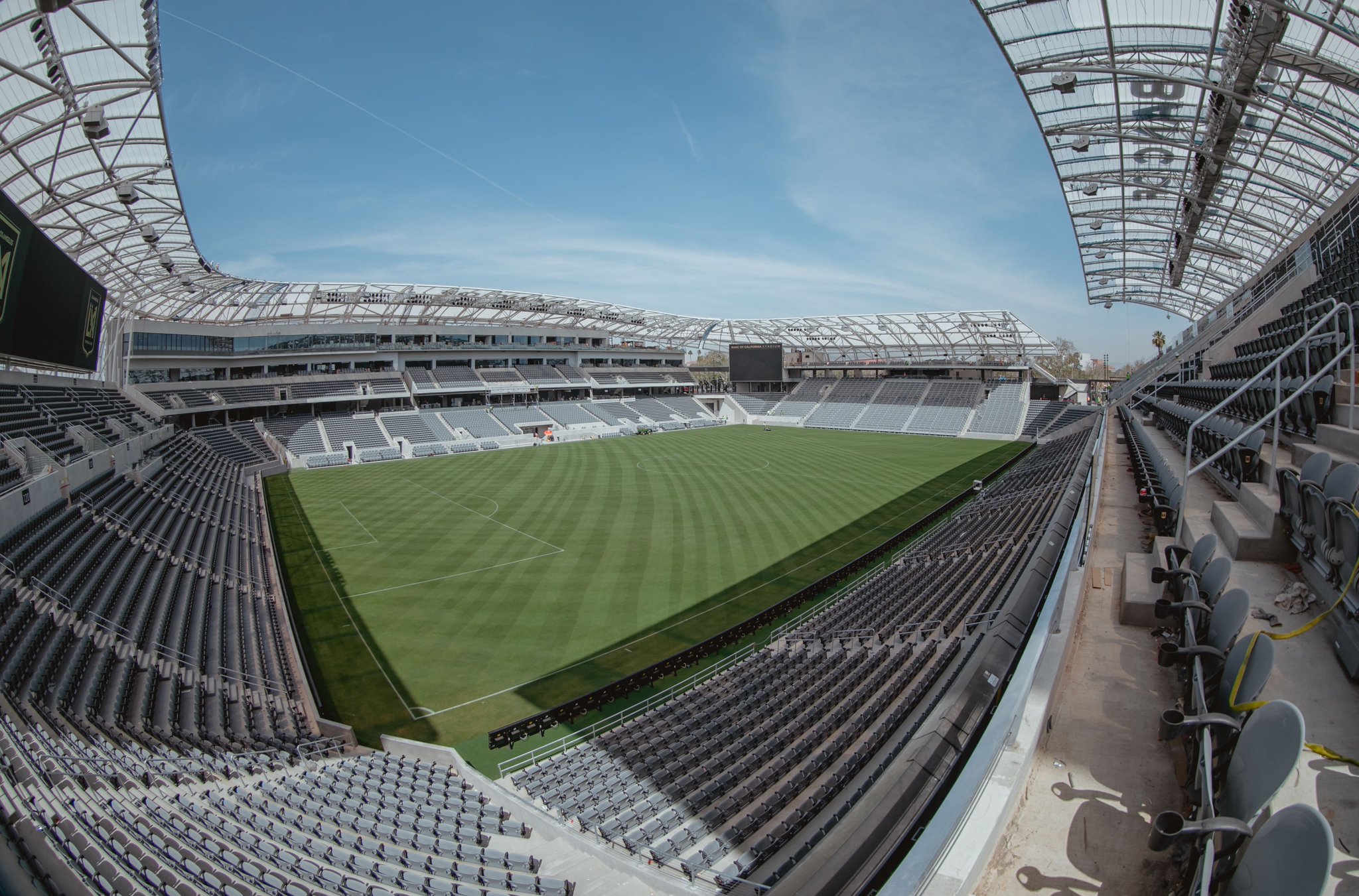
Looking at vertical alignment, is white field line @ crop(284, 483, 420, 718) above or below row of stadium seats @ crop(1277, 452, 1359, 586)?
below

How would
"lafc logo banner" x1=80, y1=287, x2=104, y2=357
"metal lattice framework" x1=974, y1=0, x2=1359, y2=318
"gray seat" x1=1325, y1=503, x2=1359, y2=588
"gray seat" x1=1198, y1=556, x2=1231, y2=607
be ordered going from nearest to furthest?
"gray seat" x1=1325, y1=503, x2=1359, y2=588 < "gray seat" x1=1198, y1=556, x2=1231, y2=607 < "metal lattice framework" x1=974, y1=0, x2=1359, y2=318 < "lafc logo banner" x1=80, y1=287, x2=104, y2=357

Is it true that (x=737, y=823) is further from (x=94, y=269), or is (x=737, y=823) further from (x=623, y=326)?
(x=623, y=326)

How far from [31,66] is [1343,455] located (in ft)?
78.1

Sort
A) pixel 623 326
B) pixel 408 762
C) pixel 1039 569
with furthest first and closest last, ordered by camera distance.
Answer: pixel 623 326 < pixel 408 762 < pixel 1039 569

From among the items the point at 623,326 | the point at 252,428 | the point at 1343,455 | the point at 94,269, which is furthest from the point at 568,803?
the point at 623,326

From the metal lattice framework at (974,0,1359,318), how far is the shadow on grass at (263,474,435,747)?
19.2 meters

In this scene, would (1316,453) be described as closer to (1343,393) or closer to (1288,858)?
(1343,393)

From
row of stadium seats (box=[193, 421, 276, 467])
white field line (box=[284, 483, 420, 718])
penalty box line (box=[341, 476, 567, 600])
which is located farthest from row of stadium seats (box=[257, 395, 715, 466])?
penalty box line (box=[341, 476, 567, 600])

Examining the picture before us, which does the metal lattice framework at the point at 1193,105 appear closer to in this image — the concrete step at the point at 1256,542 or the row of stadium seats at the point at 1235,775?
the concrete step at the point at 1256,542

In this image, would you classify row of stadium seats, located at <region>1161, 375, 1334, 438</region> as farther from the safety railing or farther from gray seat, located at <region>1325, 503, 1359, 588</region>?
the safety railing

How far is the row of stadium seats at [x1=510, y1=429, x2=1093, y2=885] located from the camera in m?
7.47

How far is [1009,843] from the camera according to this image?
2.87 m

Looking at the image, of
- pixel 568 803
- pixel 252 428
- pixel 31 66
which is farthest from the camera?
pixel 252 428

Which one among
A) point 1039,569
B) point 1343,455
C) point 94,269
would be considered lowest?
point 1039,569
